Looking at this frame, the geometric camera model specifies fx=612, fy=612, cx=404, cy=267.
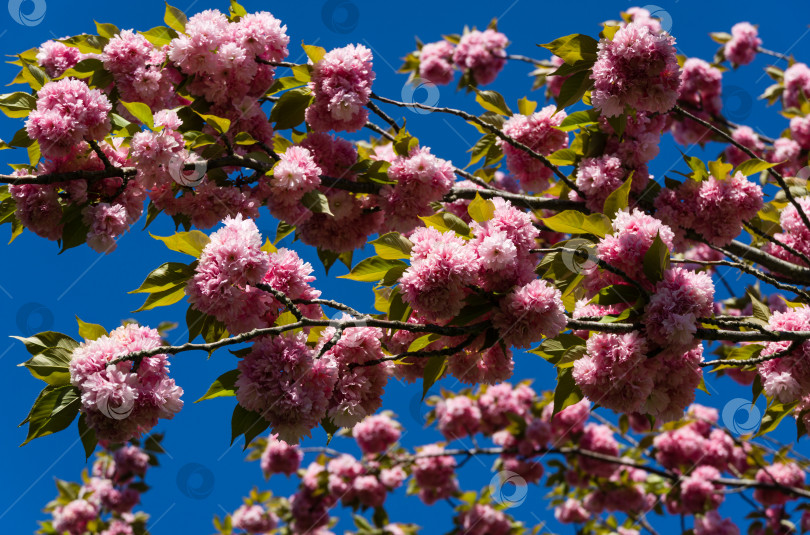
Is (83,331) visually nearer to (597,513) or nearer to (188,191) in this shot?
(188,191)

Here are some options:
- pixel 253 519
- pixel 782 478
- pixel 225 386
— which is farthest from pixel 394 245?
pixel 253 519

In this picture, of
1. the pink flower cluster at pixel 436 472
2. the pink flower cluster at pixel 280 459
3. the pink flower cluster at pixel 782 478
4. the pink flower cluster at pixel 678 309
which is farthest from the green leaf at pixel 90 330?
the pink flower cluster at pixel 782 478

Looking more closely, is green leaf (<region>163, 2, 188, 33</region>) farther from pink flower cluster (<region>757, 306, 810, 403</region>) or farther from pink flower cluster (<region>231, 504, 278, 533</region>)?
pink flower cluster (<region>231, 504, 278, 533</region>)

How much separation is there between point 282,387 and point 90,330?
746 mm

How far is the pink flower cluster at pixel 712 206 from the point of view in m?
3.13

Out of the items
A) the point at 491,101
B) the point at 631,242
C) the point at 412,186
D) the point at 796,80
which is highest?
the point at 796,80

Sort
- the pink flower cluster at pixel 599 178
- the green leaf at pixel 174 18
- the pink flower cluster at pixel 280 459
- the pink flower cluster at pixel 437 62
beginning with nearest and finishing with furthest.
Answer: the green leaf at pixel 174 18
the pink flower cluster at pixel 599 178
the pink flower cluster at pixel 437 62
the pink flower cluster at pixel 280 459

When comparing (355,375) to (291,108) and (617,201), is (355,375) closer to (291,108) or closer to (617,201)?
(617,201)

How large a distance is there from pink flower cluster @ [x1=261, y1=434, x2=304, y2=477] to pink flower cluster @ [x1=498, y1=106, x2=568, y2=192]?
548cm

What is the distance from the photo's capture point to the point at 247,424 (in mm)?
2166

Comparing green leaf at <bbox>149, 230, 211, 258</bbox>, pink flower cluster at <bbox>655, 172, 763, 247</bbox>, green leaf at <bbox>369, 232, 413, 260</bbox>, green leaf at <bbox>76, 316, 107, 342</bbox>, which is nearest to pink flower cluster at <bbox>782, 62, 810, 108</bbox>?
pink flower cluster at <bbox>655, 172, 763, 247</bbox>

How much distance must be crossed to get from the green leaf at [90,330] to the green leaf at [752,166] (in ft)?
9.79

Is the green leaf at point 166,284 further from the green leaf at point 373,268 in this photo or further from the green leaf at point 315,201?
the green leaf at point 315,201

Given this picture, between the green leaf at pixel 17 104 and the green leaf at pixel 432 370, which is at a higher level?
the green leaf at pixel 17 104
